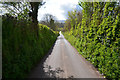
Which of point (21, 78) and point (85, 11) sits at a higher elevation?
point (85, 11)

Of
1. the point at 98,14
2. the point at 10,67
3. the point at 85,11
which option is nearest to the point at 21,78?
the point at 10,67

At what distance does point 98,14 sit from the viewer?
4.99m

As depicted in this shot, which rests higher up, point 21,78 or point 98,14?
point 98,14

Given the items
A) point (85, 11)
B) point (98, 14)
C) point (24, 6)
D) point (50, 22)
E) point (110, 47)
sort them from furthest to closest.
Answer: point (50, 22) < point (24, 6) < point (85, 11) < point (98, 14) < point (110, 47)

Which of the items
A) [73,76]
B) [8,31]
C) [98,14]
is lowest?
[73,76]

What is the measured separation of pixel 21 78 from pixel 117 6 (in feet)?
22.0

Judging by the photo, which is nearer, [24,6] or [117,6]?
[117,6]

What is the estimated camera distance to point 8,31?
3256mm

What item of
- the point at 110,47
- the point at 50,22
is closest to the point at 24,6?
the point at 110,47

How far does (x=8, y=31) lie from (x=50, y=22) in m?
36.8

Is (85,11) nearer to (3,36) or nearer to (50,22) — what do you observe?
(3,36)

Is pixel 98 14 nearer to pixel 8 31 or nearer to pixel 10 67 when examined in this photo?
pixel 8 31

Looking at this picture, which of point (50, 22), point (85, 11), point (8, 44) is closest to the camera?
point (8, 44)

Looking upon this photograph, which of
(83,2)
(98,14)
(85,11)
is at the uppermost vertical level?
(83,2)
